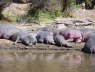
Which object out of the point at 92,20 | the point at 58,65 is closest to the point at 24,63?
the point at 58,65

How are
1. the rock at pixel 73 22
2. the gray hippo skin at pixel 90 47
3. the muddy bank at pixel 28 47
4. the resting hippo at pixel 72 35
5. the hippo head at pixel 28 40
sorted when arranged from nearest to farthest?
the gray hippo skin at pixel 90 47 < the muddy bank at pixel 28 47 < the hippo head at pixel 28 40 < the resting hippo at pixel 72 35 < the rock at pixel 73 22

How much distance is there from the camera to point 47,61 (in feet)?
31.0

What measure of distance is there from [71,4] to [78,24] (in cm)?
245

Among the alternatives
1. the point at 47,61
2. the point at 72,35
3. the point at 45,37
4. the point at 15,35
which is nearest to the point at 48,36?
the point at 45,37

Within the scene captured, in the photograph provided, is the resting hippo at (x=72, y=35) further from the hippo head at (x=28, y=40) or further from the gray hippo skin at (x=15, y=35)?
the gray hippo skin at (x=15, y=35)

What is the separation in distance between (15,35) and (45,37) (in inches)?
42.6

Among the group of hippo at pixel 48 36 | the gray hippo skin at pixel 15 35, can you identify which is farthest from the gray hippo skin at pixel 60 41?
the gray hippo skin at pixel 15 35

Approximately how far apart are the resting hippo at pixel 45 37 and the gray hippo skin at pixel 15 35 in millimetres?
301

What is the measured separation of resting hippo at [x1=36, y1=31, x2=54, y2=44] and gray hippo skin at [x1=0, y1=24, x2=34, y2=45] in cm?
30

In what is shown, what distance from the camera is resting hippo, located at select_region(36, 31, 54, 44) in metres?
11.9

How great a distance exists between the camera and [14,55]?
10.3m

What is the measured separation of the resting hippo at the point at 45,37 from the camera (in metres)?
11.9

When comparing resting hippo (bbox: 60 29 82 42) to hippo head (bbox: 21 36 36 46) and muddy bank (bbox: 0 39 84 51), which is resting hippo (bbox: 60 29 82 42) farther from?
hippo head (bbox: 21 36 36 46)

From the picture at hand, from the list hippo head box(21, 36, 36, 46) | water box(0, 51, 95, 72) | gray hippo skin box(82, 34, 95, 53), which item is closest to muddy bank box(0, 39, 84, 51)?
hippo head box(21, 36, 36, 46)
